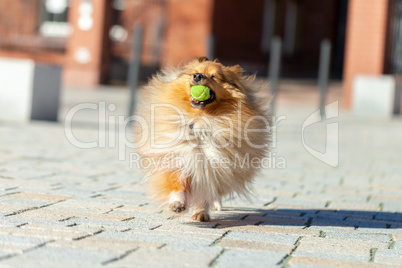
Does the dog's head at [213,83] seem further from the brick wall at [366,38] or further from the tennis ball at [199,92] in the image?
the brick wall at [366,38]

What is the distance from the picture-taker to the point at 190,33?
24312 millimetres

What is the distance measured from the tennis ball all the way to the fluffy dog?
26 mm

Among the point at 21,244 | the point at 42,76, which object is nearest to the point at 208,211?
the point at 21,244

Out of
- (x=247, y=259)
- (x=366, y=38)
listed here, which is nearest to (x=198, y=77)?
(x=247, y=259)

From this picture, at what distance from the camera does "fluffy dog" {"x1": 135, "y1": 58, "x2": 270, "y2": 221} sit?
479cm

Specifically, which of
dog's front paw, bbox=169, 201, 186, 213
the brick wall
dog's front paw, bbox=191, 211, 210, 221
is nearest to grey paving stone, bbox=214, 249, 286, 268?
dog's front paw, bbox=169, 201, 186, 213

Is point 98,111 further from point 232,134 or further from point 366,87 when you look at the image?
point 232,134

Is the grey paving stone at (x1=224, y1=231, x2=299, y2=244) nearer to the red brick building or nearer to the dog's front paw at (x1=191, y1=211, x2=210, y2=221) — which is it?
the dog's front paw at (x1=191, y1=211, x2=210, y2=221)

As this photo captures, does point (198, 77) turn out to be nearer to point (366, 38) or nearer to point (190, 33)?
point (366, 38)

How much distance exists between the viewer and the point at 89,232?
164 inches

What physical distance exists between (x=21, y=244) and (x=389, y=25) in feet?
58.9

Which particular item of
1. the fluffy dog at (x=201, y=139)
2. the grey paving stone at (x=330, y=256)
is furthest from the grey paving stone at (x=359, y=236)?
the fluffy dog at (x=201, y=139)

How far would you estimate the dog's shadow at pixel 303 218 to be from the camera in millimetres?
5008

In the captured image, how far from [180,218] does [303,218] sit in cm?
93
